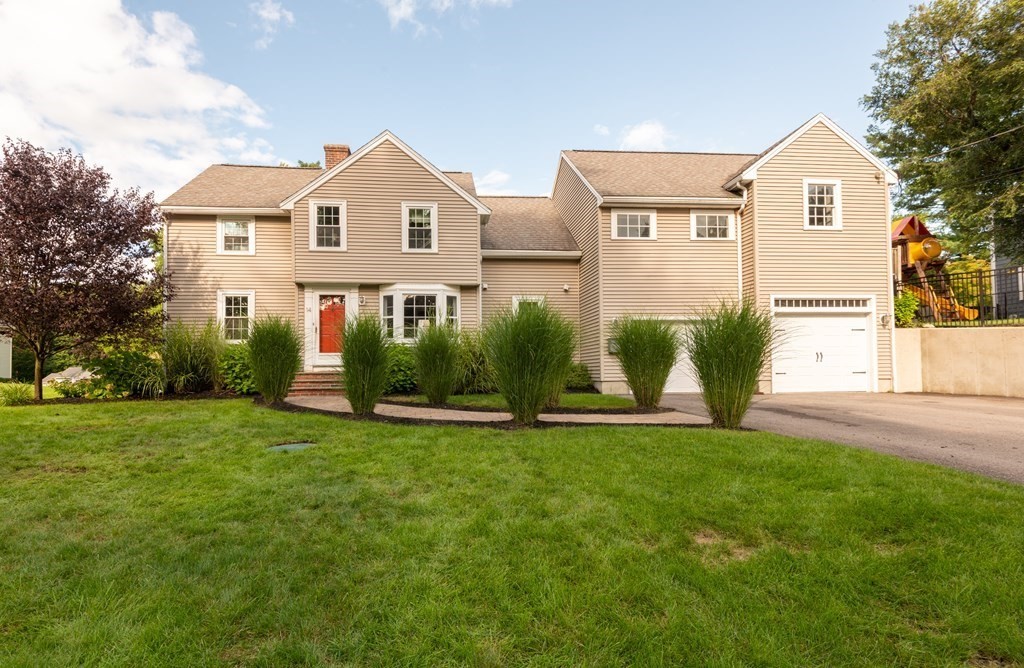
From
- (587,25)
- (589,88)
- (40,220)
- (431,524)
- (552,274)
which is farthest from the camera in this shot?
(552,274)

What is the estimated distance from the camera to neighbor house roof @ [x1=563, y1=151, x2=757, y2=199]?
1483 centimetres

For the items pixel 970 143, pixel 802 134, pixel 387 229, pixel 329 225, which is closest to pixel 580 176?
pixel 387 229

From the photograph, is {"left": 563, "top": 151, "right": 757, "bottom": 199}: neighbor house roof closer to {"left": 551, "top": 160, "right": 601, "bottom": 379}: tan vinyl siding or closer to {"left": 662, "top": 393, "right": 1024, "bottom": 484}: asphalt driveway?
{"left": 551, "top": 160, "right": 601, "bottom": 379}: tan vinyl siding

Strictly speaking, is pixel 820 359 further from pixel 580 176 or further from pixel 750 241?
pixel 580 176

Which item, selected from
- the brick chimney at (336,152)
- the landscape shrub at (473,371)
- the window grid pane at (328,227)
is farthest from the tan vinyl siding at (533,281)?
the brick chimney at (336,152)

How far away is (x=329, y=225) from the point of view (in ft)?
47.7

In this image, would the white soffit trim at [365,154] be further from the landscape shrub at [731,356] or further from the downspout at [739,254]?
the landscape shrub at [731,356]

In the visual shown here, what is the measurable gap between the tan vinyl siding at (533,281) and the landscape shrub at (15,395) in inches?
432

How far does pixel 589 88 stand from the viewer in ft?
42.1

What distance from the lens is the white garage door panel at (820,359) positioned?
1422 cm

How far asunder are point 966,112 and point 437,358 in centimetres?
1945

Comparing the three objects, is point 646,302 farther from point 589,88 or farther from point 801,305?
point 589,88

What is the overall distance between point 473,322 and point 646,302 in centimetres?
505

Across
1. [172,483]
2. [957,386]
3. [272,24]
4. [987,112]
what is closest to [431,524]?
[172,483]
